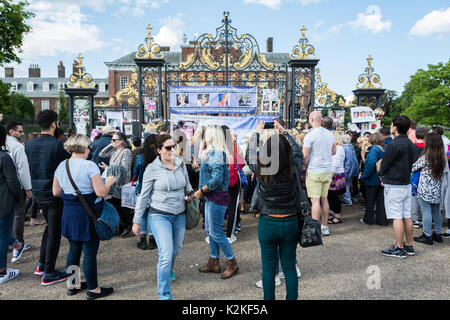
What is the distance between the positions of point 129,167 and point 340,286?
12.5 ft

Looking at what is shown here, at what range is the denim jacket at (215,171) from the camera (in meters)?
3.78

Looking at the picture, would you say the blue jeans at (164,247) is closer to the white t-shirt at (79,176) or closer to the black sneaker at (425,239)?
the white t-shirt at (79,176)

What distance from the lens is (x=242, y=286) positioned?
3842 millimetres

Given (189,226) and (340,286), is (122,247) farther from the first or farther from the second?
(340,286)

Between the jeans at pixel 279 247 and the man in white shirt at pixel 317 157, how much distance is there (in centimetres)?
253

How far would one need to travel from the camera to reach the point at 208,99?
33.7 ft

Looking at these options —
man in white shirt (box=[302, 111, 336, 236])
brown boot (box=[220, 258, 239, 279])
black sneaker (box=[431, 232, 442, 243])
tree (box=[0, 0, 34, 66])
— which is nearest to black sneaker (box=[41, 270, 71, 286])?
brown boot (box=[220, 258, 239, 279])

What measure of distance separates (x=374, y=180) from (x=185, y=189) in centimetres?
445

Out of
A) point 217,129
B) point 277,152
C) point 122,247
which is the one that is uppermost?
point 217,129

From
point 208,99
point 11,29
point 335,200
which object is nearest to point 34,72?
point 11,29

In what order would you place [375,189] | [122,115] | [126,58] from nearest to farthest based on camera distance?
[375,189] < [122,115] < [126,58]

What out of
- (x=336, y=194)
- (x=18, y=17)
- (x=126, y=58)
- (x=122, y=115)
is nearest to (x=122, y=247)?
(x=336, y=194)

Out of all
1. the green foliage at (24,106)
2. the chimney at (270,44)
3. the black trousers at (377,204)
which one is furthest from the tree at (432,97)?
the green foliage at (24,106)

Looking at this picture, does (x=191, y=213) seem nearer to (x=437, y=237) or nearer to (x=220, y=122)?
(x=437, y=237)
